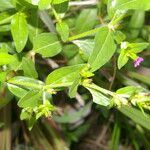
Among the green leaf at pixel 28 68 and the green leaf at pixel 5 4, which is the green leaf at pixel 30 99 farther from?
the green leaf at pixel 5 4

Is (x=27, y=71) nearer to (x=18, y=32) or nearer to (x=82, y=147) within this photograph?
(x=18, y=32)

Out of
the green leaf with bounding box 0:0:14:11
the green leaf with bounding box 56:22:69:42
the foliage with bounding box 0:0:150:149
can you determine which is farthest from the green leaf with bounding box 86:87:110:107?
the green leaf with bounding box 0:0:14:11

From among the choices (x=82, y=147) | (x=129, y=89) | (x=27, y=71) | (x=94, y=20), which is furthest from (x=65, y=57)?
(x=82, y=147)

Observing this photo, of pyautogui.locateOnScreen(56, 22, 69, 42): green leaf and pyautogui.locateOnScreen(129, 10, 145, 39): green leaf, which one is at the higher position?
pyautogui.locateOnScreen(56, 22, 69, 42): green leaf

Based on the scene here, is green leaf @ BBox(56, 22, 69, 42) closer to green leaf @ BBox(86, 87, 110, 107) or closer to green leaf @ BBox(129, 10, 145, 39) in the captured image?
green leaf @ BBox(86, 87, 110, 107)

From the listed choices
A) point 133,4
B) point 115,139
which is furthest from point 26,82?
point 115,139

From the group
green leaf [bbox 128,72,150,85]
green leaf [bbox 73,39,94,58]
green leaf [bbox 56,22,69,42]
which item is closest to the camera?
green leaf [bbox 56,22,69,42]
